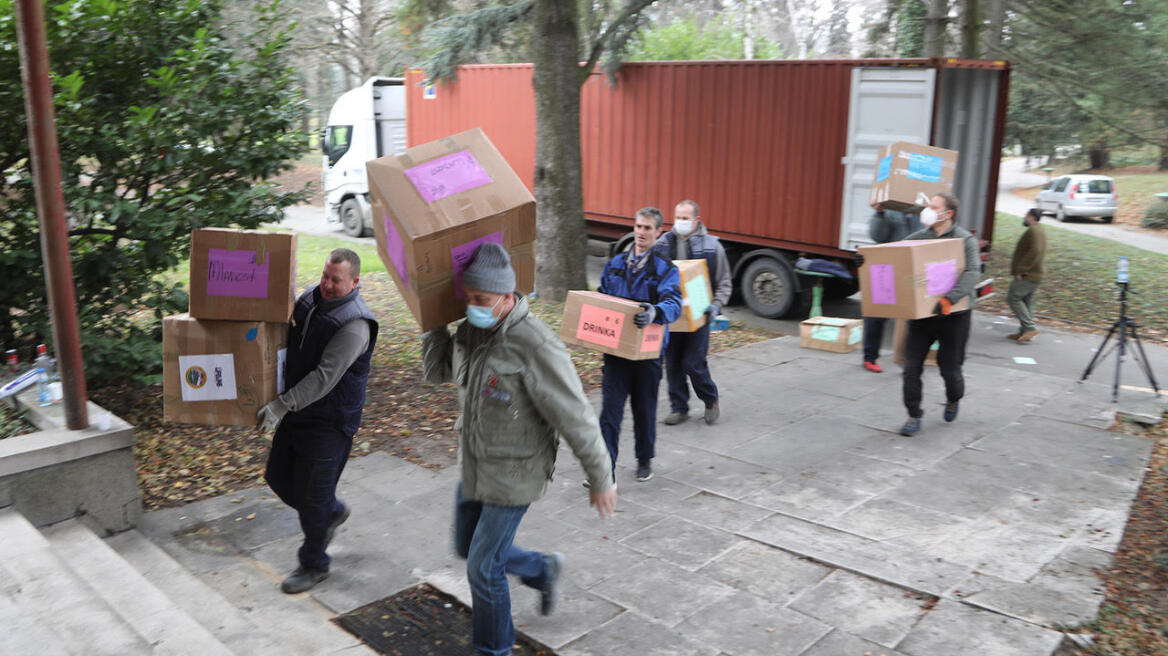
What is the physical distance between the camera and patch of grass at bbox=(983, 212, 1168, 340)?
12867 mm

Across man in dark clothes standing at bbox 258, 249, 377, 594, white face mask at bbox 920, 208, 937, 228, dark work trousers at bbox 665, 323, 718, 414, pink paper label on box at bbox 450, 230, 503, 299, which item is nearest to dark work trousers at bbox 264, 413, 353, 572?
man in dark clothes standing at bbox 258, 249, 377, 594

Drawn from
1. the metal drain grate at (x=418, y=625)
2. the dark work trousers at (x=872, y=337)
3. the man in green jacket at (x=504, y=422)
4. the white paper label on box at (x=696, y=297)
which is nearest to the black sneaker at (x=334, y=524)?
the metal drain grate at (x=418, y=625)

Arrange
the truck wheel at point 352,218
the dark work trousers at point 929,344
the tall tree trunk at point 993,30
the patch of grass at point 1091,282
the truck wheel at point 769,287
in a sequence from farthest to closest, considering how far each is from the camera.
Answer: the truck wheel at point 352,218 → the tall tree trunk at point 993,30 → the patch of grass at point 1091,282 → the truck wheel at point 769,287 → the dark work trousers at point 929,344

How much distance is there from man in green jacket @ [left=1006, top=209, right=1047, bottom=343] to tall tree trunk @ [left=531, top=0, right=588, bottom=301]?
5284 mm

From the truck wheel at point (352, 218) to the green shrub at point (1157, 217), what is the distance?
21.2 meters

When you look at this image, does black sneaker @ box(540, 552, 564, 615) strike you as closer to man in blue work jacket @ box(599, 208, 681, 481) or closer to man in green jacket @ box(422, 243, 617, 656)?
man in green jacket @ box(422, 243, 617, 656)

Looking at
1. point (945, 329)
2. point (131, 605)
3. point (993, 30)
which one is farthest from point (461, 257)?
point (993, 30)

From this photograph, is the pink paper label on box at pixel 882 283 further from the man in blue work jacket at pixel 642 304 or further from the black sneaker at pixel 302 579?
the black sneaker at pixel 302 579

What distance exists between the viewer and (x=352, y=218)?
19.6 meters

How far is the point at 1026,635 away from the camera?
13.7 ft

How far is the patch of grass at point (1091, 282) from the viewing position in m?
12.9

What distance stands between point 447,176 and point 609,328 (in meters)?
2.41

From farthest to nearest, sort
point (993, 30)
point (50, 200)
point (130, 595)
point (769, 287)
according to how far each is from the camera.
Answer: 1. point (993, 30)
2. point (769, 287)
3. point (50, 200)
4. point (130, 595)

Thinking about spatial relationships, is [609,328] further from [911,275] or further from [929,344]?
[929,344]
